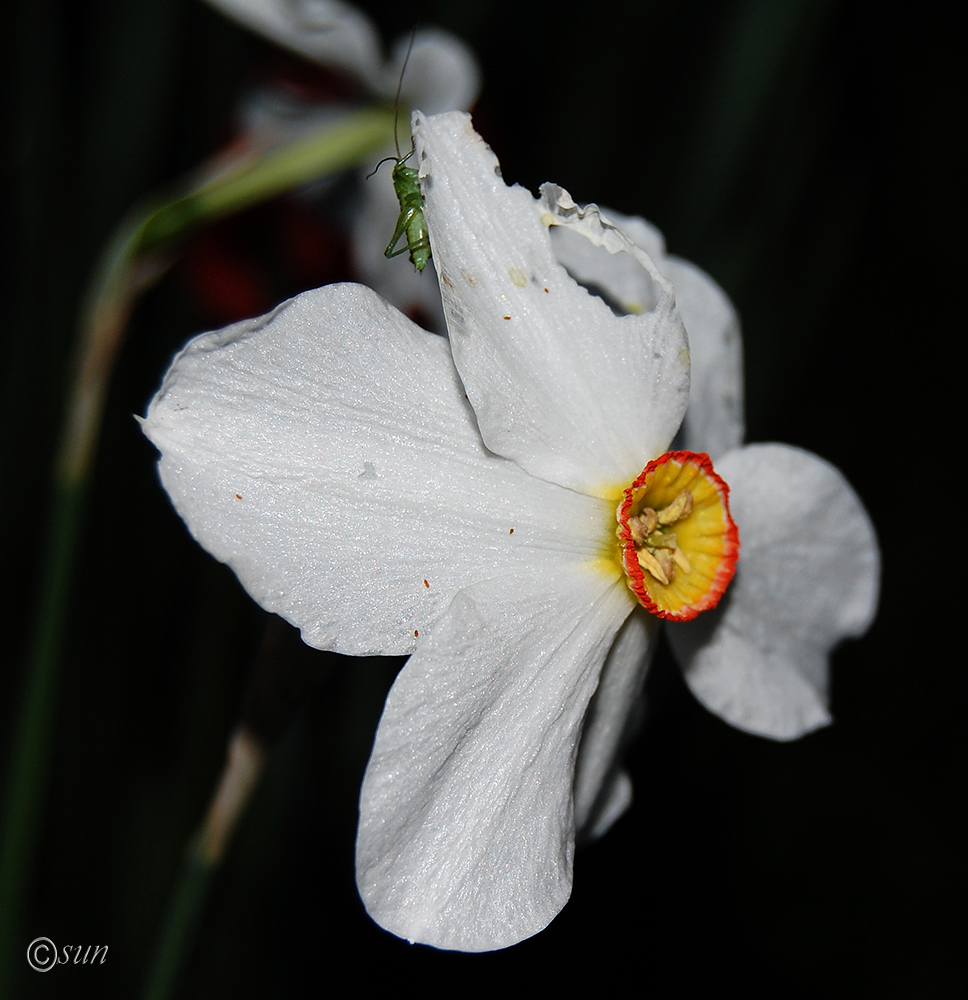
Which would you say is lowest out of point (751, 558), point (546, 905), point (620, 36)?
point (546, 905)

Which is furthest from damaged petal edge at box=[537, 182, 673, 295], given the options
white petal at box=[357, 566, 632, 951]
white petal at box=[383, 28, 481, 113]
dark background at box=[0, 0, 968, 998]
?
white petal at box=[383, 28, 481, 113]

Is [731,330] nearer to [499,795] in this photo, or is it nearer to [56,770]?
[499,795]

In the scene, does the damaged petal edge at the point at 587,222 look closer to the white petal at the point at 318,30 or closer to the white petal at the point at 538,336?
the white petal at the point at 538,336

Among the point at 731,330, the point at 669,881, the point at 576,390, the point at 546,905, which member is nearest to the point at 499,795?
the point at 546,905

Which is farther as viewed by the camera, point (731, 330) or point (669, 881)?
point (669, 881)

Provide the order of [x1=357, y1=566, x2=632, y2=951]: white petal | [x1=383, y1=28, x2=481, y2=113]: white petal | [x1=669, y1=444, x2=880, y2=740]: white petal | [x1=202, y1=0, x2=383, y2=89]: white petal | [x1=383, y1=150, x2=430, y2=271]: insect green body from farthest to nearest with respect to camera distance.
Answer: [x1=383, y1=28, x2=481, y2=113]: white petal, [x1=202, y1=0, x2=383, y2=89]: white petal, [x1=669, y1=444, x2=880, y2=740]: white petal, [x1=383, y1=150, x2=430, y2=271]: insect green body, [x1=357, y1=566, x2=632, y2=951]: white petal

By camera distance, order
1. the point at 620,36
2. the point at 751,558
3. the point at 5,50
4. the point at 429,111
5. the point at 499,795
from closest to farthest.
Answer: the point at 499,795, the point at 751,558, the point at 429,111, the point at 5,50, the point at 620,36

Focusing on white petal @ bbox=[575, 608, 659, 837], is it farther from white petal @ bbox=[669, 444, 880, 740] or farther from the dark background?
the dark background

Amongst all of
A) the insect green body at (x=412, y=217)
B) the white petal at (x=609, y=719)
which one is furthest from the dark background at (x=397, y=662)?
the insect green body at (x=412, y=217)
